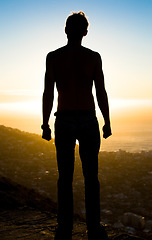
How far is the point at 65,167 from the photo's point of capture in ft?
7.39

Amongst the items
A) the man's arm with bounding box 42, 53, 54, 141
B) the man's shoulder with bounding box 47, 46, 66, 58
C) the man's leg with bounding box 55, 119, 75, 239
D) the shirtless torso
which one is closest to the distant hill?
the man's leg with bounding box 55, 119, 75, 239

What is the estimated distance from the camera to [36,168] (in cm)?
937

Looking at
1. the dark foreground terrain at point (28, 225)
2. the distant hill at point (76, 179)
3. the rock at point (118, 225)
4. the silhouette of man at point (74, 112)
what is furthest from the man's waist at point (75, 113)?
the rock at point (118, 225)

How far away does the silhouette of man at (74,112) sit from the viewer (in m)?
2.19

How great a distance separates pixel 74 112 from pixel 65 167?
1.73 ft

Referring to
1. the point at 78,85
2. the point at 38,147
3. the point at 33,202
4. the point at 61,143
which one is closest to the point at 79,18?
the point at 78,85

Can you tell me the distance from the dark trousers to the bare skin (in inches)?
5.3

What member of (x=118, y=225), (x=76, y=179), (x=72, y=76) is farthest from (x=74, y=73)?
(x=76, y=179)

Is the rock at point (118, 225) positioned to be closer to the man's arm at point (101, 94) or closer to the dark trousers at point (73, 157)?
the dark trousers at point (73, 157)

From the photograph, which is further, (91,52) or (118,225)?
(118,225)

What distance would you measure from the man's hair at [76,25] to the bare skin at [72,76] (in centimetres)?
6

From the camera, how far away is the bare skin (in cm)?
218

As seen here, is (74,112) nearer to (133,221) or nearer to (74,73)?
(74,73)

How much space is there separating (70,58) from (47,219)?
1.95 metres
